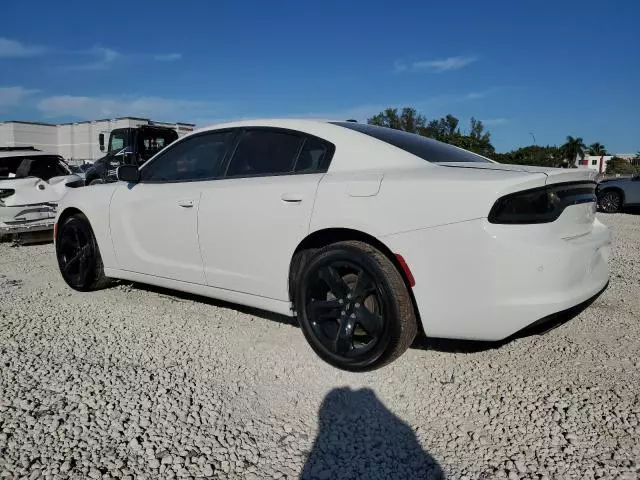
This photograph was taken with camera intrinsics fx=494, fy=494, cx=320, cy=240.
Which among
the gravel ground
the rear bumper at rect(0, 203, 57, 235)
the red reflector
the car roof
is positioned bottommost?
the gravel ground

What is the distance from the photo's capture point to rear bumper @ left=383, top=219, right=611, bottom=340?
7.81 feet

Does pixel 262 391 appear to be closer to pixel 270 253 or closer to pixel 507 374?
pixel 270 253

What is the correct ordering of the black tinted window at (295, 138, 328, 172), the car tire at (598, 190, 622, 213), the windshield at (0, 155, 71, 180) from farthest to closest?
the car tire at (598, 190, 622, 213) < the windshield at (0, 155, 71, 180) < the black tinted window at (295, 138, 328, 172)

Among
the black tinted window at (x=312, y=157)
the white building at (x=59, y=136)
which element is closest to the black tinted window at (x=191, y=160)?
the black tinted window at (x=312, y=157)

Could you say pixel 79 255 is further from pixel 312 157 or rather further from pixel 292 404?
pixel 292 404

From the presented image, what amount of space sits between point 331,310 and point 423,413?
0.79m

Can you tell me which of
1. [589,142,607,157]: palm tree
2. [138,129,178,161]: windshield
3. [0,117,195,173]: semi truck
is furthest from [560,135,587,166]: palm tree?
[138,129,178,161]: windshield

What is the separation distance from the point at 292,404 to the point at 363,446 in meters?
0.50

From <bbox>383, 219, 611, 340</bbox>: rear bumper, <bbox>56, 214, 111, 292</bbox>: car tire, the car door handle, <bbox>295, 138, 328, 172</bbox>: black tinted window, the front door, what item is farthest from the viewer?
<bbox>56, 214, 111, 292</bbox>: car tire

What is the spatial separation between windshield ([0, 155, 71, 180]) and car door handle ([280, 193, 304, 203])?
6279 mm

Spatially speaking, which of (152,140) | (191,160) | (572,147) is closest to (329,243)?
(191,160)

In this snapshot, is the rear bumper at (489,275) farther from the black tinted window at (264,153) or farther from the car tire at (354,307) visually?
the black tinted window at (264,153)

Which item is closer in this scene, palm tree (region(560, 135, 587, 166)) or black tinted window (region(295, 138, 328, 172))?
black tinted window (region(295, 138, 328, 172))

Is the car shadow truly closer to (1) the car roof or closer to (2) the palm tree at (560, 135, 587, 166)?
(1) the car roof
